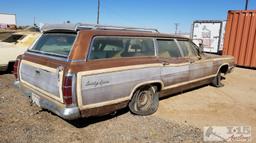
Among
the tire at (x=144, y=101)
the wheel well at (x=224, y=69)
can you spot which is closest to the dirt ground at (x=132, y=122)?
the tire at (x=144, y=101)

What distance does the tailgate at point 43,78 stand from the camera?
3.35 m

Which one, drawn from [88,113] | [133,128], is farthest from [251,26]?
[88,113]

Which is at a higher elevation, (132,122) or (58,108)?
(58,108)

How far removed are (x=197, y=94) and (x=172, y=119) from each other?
2.04m

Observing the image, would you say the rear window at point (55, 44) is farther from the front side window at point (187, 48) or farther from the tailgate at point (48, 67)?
the front side window at point (187, 48)

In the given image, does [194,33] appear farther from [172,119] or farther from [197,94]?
[172,119]

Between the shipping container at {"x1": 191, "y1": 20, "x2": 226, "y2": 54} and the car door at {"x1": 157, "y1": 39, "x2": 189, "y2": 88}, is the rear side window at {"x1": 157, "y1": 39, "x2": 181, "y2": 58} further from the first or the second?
the shipping container at {"x1": 191, "y1": 20, "x2": 226, "y2": 54}

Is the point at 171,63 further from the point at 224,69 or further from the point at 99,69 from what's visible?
the point at 224,69

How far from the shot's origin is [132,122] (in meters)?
4.30

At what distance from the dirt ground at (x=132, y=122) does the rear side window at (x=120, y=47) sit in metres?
1.24

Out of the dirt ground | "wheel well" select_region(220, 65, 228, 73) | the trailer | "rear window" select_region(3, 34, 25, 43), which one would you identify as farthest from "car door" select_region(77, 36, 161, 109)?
the trailer

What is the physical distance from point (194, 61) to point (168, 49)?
957 mm

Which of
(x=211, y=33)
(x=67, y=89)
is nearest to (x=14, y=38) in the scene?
(x=67, y=89)

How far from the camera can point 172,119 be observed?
4.55 meters
